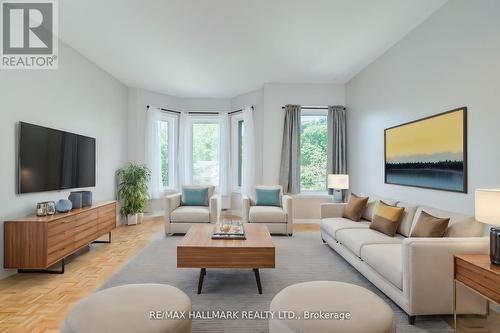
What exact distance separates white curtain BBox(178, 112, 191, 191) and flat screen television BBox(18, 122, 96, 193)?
2352mm

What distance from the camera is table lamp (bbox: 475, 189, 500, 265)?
1.75 m

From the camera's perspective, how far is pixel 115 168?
5434mm

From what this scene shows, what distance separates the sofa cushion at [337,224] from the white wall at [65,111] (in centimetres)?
373

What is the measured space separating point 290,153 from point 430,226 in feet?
11.2

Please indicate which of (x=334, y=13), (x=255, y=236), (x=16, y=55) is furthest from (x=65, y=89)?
(x=334, y=13)

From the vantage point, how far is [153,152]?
6.12 metres

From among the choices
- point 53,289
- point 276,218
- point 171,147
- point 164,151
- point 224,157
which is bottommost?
point 53,289

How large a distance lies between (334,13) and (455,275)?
284 cm

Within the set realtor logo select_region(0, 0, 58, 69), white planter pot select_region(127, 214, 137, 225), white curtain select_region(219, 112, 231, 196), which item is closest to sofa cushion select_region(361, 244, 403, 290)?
realtor logo select_region(0, 0, 58, 69)

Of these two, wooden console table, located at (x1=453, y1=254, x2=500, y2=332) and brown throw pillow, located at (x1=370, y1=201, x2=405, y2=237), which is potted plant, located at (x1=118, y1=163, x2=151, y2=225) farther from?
wooden console table, located at (x1=453, y1=254, x2=500, y2=332)

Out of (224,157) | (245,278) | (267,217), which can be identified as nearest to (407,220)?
(245,278)

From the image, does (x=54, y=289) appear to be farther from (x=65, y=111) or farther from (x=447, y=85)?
(x=447, y=85)

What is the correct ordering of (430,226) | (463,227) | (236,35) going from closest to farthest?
(463,227) → (430,226) → (236,35)

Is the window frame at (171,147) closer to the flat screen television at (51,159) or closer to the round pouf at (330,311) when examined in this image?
the flat screen television at (51,159)
